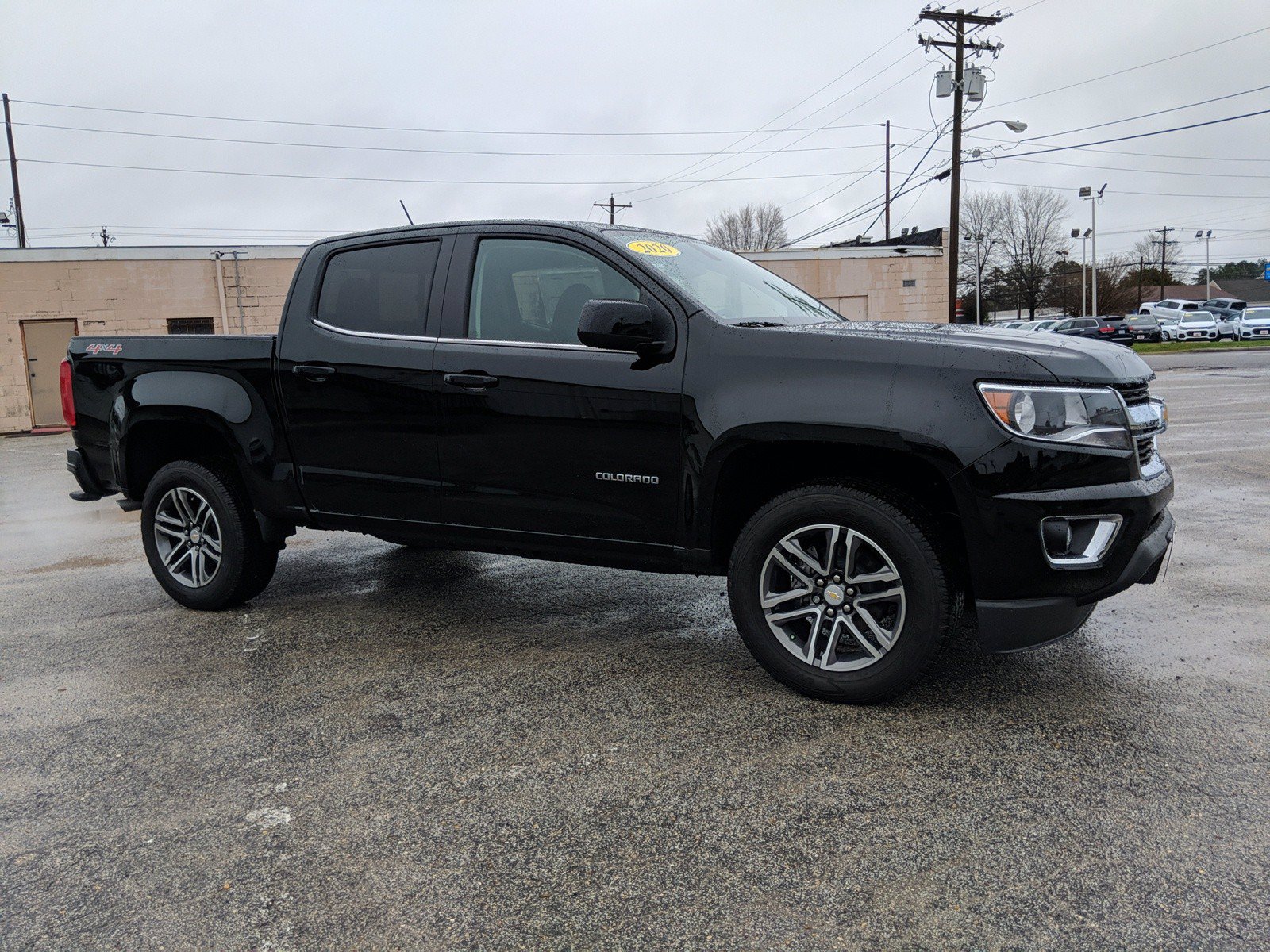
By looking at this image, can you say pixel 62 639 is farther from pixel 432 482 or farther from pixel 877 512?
pixel 877 512

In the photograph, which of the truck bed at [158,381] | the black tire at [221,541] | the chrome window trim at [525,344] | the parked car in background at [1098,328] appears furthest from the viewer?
the parked car in background at [1098,328]

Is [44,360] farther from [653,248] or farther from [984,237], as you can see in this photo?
[984,237]

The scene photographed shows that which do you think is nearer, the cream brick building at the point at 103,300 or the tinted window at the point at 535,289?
the tinted window at the point at 535,289

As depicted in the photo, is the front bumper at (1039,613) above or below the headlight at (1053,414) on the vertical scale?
below

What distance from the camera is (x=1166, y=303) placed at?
2507 inches

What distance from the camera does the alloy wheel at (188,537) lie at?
17.1ft

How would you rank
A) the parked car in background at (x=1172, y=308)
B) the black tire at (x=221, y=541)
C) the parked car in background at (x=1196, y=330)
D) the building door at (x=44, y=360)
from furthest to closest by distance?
1. the parked car in background at (x=1172, y=308)
2. the parked car in background at (x=1196, y=330)
3. the building door at (x=44, y=360)
4. the black tire at (x=221, y=541)

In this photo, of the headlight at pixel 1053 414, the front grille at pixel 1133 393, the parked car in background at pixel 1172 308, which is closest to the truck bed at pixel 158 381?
the headlight at pixel 1053 414

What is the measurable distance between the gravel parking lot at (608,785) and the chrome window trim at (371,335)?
1431 millimetres

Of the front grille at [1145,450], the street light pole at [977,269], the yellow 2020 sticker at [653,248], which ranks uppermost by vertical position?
the street light pole at [977,269]

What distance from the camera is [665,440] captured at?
3.87m

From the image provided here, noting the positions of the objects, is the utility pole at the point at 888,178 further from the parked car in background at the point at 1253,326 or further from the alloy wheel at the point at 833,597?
the alloy wheel at the point at 833,597

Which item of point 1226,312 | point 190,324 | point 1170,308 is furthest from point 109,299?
point 1170,308

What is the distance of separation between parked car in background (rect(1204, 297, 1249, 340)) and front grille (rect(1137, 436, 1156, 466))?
173 feet
